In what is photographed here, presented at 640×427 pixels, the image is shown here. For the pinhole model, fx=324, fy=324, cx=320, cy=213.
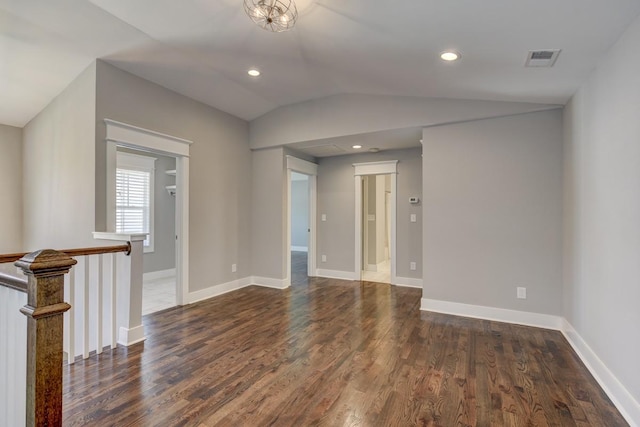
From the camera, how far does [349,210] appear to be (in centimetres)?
624

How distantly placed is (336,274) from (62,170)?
453cm

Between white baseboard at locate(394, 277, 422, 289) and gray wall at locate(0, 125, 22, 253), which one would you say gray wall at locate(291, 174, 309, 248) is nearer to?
white baseboard at locate(394, 277, 422, 289)

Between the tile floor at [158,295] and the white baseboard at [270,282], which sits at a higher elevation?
the white baseboard at [270,282]

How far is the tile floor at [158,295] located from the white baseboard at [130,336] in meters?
0.94

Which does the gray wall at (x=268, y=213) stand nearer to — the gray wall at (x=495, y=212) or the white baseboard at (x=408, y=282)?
the white baseboard at (x=408, y=282)

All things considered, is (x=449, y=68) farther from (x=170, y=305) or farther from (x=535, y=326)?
(x=170, y=305)

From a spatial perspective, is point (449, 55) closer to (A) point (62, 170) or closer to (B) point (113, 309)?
(B) point (113, 309)

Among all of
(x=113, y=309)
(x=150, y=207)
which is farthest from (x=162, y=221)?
(x=113, y=309)

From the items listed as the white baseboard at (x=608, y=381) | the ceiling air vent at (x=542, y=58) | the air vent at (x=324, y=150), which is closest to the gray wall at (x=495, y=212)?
the white baseboard at (x=608, y=381)

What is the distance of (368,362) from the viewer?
275cm

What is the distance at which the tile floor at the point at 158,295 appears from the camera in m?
4.33

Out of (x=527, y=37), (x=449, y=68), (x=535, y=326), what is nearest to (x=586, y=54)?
(x=527, y=37)

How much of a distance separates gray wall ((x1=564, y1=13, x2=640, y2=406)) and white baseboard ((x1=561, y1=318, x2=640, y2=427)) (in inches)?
1.2

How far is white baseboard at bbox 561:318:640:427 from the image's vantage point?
77.8 inches
